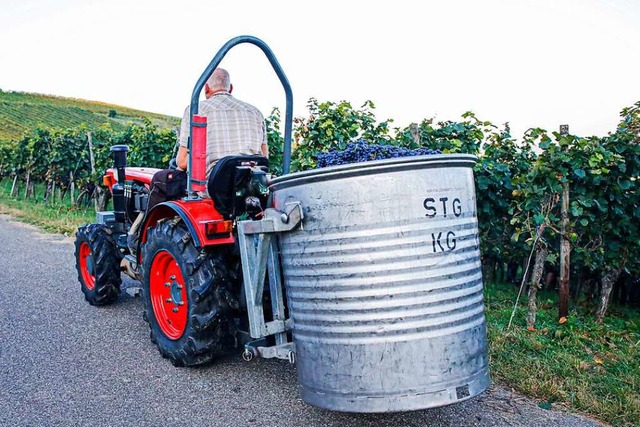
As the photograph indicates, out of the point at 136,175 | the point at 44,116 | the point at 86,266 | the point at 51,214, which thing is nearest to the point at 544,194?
the point at 136,175

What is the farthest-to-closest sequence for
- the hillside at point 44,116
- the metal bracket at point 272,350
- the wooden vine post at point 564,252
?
the hillside at point 44,116
the wooden vine post at point 564,252
the metal bracket at point 272,350

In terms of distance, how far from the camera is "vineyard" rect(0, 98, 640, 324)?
17.3 ft

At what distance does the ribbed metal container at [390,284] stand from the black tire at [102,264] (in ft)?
10.2

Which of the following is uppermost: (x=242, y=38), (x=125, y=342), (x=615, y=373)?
(x=242, y=38)

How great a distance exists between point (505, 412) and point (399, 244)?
1.38 metres

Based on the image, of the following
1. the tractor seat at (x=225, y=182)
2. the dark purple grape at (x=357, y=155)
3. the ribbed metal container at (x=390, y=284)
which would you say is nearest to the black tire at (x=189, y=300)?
the tractor seat at (x=225, y=182)

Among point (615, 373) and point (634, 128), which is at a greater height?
point (634, 128)

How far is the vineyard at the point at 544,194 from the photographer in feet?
17.3

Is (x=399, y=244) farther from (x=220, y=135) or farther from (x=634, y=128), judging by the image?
(x=634, y=128)

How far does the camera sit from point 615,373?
3980 mm

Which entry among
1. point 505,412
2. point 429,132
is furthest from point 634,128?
point 505,412

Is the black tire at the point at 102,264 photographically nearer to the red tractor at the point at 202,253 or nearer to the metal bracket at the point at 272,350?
the red tractor at the point at 202,253

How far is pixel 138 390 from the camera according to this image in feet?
11.9

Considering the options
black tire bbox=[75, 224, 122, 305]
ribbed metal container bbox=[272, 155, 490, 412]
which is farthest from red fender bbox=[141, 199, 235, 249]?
black tire bbox=[75, 224, 122, 305]
